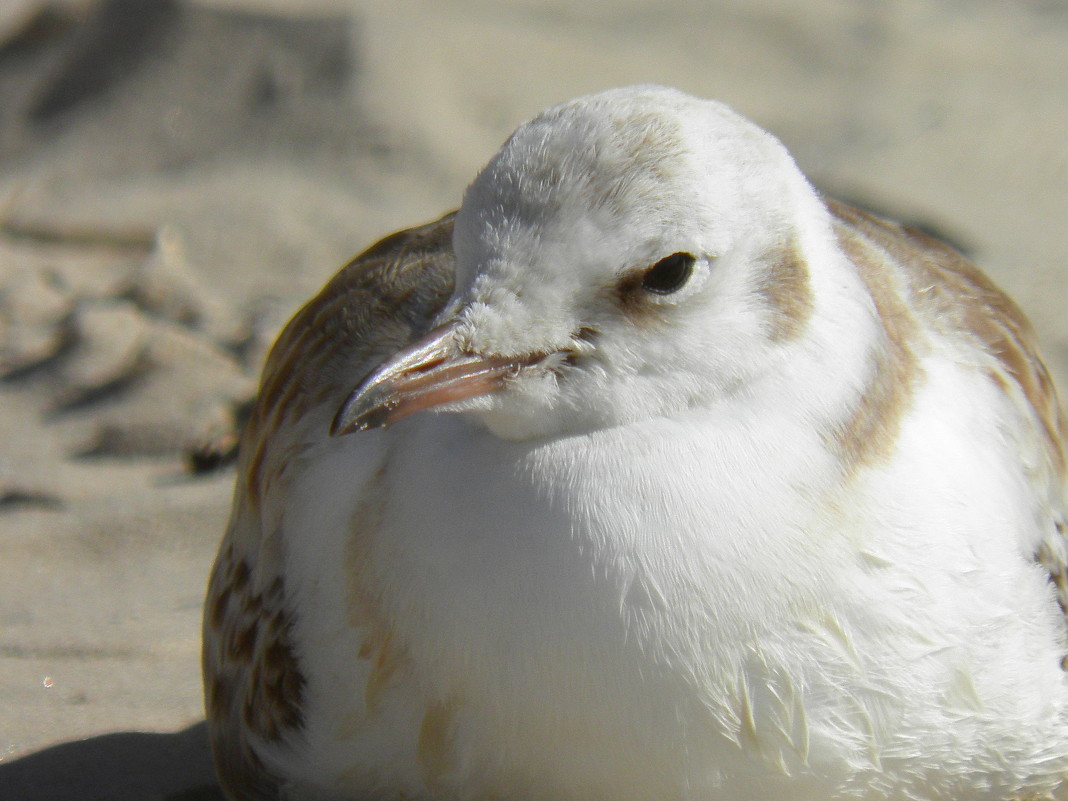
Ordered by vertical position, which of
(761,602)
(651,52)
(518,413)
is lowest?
(651,52)

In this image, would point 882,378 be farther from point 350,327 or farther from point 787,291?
point 350,327

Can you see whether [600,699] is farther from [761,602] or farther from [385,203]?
[385,203]

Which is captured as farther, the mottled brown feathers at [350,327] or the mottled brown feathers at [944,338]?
the mottled brown feathers at [350,327]

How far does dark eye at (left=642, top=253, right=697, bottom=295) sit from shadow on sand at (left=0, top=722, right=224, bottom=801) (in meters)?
1.54

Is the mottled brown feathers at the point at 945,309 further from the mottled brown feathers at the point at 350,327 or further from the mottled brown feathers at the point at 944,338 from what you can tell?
the mottled brown feathers at the point at 350,327

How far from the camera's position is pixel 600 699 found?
7.29 ft

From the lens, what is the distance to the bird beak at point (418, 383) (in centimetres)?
211

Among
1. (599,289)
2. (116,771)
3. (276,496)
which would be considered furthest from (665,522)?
(116,771)

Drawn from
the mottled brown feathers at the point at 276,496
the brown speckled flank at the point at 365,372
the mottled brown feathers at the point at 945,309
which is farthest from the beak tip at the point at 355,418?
the mottled brown feathers at the point at 945,309

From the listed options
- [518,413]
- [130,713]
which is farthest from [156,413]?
[518,413]

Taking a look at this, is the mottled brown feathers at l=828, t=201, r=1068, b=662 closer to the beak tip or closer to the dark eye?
the dark eye

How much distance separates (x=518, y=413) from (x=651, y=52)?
4711 millimetres

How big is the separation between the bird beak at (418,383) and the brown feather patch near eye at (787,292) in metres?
0.42

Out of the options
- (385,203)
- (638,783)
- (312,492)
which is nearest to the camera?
(638,783)
